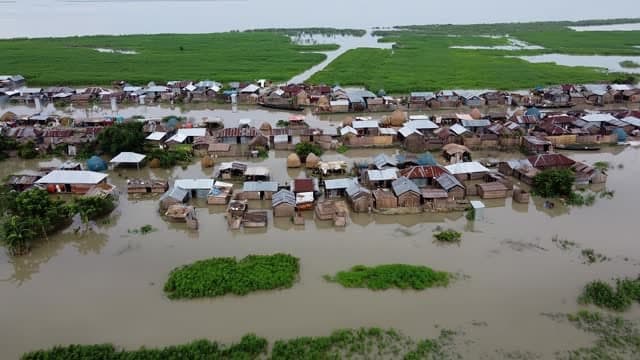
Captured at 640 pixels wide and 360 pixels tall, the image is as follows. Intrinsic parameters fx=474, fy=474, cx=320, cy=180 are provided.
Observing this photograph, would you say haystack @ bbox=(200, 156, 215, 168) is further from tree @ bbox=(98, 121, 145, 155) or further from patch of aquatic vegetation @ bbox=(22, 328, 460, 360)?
patch of aquatic vegetation @ bbox=(22, 328, 460, 360)

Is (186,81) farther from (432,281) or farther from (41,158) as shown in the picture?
(432,281)

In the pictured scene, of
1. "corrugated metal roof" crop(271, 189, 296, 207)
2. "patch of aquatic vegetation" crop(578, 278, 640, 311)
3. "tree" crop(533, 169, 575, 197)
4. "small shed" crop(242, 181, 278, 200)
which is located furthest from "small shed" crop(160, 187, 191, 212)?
"tree" crop(533, 169, 575, 197)

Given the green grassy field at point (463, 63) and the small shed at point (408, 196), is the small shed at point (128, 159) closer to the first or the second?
the small shed at point (408, 196)

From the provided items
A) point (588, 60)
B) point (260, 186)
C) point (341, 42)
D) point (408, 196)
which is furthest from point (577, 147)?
point (341, 42)

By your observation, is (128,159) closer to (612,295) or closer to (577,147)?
(612,295)

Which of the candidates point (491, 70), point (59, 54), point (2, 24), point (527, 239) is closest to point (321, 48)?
point (491, 70)

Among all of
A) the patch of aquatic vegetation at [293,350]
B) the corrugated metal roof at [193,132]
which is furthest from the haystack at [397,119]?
the patch of aquatic vegetation at [293,350]
